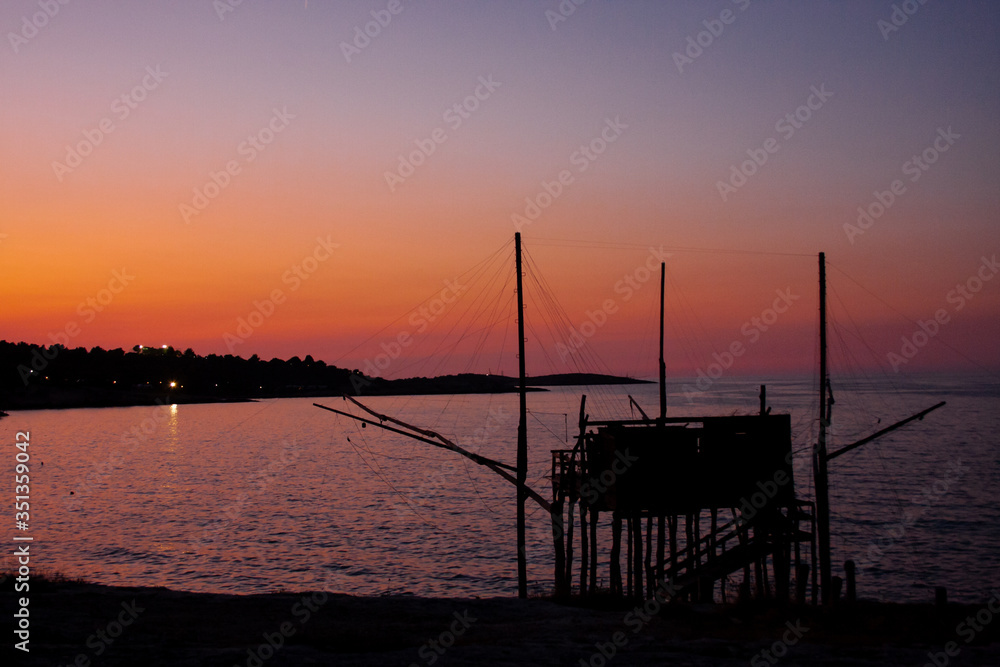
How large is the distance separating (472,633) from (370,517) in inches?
1266

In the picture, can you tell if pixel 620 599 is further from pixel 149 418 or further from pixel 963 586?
pixel 149 418

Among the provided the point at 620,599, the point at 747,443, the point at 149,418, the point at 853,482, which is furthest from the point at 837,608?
the point at 149,418

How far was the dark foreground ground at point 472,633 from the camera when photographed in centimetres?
1341

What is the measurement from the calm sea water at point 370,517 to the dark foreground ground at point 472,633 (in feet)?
35.3

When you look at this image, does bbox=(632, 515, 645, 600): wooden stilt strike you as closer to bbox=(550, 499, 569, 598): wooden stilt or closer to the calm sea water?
bbox=(550, 499, 569, 598): wooden stilt

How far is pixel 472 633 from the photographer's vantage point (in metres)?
16.4

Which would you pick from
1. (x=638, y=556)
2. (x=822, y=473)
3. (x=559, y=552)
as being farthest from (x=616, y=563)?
(x=822, y=473)

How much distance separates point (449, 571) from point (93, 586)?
49.0ft

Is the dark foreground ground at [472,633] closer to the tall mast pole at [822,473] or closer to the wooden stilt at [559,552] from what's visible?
the wooden stilt at [559,552]

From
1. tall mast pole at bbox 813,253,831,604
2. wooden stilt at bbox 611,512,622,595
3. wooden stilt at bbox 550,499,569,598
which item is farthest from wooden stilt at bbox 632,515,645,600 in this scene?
tall mast pole at bbox 813,253,831,604

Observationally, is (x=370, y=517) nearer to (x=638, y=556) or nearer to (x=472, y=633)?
Answer: (x=638, y=556)

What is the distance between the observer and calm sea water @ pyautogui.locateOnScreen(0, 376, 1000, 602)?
31891 millimetres

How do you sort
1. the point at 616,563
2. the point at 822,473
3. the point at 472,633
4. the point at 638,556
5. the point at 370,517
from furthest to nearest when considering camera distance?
the point at 370,517 → the point at 822,473 → the point at 616,563 → the point at 638,556 → the point at 472,633

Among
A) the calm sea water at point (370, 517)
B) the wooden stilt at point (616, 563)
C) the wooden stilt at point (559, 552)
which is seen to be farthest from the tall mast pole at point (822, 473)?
the wooden stilt at point (559, 552)
